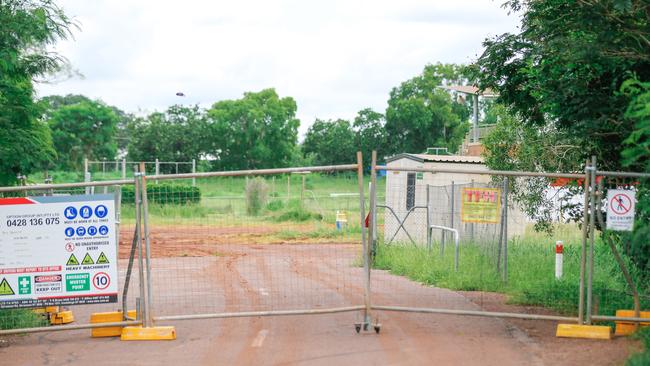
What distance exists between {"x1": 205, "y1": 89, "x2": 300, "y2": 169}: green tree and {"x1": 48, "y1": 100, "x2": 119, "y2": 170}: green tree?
31.9 ft

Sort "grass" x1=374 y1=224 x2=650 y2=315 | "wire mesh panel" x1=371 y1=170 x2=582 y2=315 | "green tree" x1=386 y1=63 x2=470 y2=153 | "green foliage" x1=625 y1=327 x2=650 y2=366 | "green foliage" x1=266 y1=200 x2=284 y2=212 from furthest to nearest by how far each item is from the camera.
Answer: "green tree" x1=386 y1=63 x2=470 y2=153 < "green foliage" x1=266 y1=200 x2=284 y2=212 < "wire mesh panel" x1=371 y1=170 x2=582 y2=315 < "grass" x1=374 y1=224 x2=650 y2=315 < "green foliage" x1=625 y1=327 x2=650 y2=366

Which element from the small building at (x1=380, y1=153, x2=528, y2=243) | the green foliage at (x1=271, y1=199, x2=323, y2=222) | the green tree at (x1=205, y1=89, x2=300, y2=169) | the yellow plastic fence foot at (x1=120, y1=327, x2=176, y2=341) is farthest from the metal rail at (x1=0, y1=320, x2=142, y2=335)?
the green tree at (x1=205, y1=89, x2=300, y2=169)

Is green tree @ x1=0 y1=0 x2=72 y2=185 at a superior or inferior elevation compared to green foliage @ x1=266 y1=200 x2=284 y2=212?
superior

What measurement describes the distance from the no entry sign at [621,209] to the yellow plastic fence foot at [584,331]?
1.28 m

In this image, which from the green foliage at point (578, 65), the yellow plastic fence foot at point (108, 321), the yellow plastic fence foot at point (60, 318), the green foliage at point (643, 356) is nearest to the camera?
the green foliage at point (643, 356)

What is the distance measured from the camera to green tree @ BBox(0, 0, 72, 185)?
493 inches

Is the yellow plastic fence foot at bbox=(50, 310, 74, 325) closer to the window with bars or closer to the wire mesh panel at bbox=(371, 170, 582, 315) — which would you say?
the wire mesh panel at bbox=(371, 170, 582, 315)

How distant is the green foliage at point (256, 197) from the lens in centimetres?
2409

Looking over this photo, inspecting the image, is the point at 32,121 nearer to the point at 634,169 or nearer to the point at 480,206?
the point at 480,206

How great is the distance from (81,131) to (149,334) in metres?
61.6

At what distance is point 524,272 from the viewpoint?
15.7 m

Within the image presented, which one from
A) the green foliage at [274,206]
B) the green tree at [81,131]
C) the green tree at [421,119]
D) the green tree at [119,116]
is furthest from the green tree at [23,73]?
the green tree at [119,116]

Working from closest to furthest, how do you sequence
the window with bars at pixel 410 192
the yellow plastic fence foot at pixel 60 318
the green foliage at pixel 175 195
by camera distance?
the yellow plastic fence foot at pixel 60 318, the green foliage at pixel 175 195, the window with bars at pixel 410 192

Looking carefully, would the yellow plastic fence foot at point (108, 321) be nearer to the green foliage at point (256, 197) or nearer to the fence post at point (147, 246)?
the fence post at point (147, 246)
